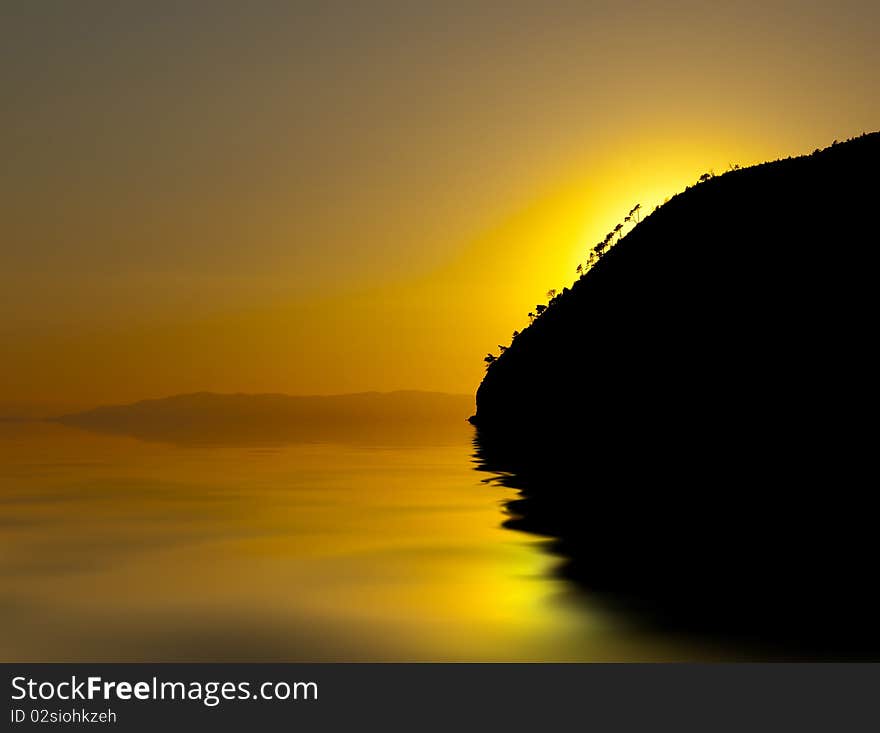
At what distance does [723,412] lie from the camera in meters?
59.4

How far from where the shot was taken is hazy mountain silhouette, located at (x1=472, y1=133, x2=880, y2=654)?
20.7 meters

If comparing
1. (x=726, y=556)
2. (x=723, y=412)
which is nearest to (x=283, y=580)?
(x=726, y=556)

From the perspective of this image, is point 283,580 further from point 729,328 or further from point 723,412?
point 729,328

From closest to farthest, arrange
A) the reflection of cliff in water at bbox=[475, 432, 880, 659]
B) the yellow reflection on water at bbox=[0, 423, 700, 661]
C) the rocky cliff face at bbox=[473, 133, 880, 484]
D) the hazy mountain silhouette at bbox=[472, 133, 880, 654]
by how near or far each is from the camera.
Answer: the yellow reflection on water at bbox=[0, 423, 700, 661] < the reflection of cliff in water at bbox=[475, 432, 880, 659] < the hazy mountain silhouette at bbox=[472, 133, 880, 654] < the rocky cliff face at bbox=[473, 133, 880, 484]

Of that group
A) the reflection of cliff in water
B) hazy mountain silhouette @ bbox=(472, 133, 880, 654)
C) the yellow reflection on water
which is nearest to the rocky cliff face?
hazy mountain silhouette @ bbox=(472, 133, 880, 654)

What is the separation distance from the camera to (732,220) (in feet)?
275

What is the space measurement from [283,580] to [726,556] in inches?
420

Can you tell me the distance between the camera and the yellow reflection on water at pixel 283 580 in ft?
53.9

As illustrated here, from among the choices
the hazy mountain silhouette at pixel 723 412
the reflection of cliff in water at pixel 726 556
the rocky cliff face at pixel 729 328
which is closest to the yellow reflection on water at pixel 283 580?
the reflection of cliff in water at pixel 726 556

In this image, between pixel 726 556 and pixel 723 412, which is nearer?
→ pixel 726 556

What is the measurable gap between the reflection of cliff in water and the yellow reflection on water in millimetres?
1221

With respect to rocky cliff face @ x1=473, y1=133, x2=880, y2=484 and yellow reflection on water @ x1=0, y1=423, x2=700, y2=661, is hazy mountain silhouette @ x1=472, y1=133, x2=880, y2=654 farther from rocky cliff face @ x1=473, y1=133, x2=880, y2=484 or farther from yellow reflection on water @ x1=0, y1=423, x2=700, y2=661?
yellow reflection on water @ x1=0, y1=423, x2=700, y2=661

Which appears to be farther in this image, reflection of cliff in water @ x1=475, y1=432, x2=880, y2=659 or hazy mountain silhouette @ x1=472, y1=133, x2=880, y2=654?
hazy mountain silhouette @ x1=472, y1=133, x2=880, y2=654
